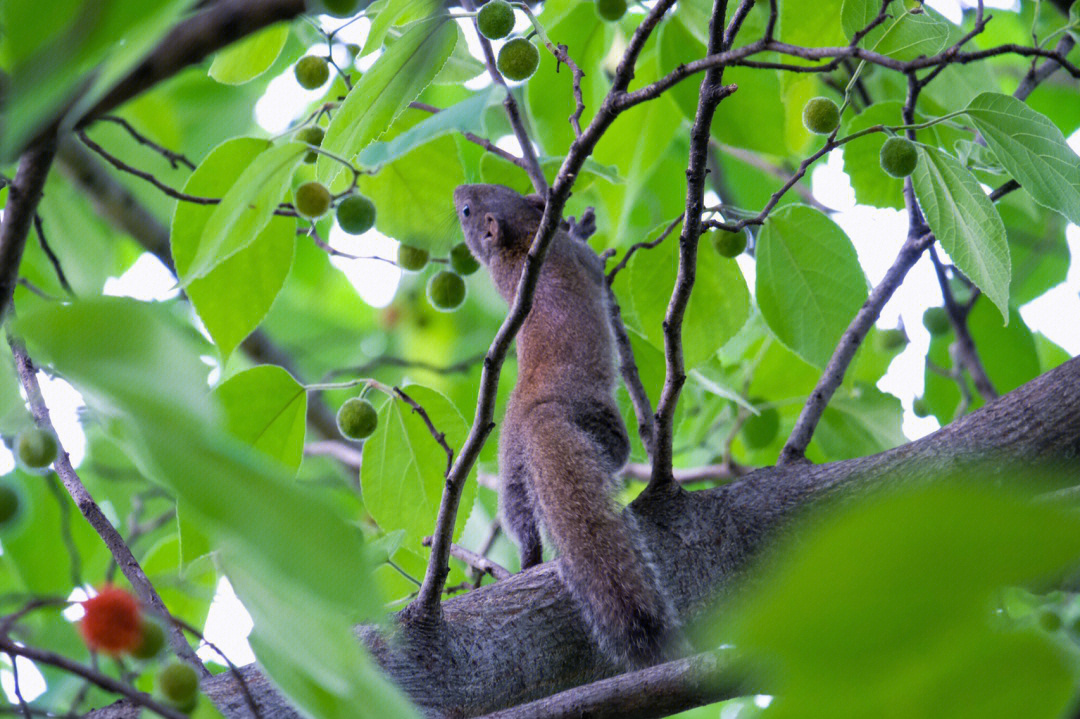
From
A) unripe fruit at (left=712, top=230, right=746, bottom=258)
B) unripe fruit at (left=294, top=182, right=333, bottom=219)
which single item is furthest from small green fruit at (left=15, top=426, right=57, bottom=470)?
unripe fruit at (left=712, top=230, right=746, bottom=258)

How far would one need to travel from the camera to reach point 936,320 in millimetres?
3482

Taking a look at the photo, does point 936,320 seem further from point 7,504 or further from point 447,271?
point 7,504

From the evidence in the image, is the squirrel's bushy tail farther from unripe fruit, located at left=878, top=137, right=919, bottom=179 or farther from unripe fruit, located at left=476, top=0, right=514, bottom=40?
unripe fruit, located at left=476, top=0, right=514, bottom=40

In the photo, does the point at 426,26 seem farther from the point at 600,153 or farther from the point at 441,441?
the point at 600,153

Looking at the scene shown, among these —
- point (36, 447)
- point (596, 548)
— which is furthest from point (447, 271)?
point (36, 447)

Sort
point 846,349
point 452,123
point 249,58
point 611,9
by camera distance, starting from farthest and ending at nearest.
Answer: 1. point 846,349
2. point 611,9
3. point 249,58
4. point 452,123

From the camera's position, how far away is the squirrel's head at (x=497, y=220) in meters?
3.77

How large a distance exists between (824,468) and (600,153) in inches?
48.2

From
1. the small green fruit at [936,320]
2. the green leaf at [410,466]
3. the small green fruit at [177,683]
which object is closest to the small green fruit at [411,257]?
the green leaf at [410,466]

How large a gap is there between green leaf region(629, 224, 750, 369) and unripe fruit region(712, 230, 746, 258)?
0.08 meters

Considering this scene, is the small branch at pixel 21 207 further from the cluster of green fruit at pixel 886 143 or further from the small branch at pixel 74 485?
the cluster of green fruit at pixel 886 143

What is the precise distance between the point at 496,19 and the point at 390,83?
380 mm

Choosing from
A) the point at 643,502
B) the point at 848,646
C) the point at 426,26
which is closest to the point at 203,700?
the point at 848,646

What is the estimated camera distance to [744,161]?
13.5ft
